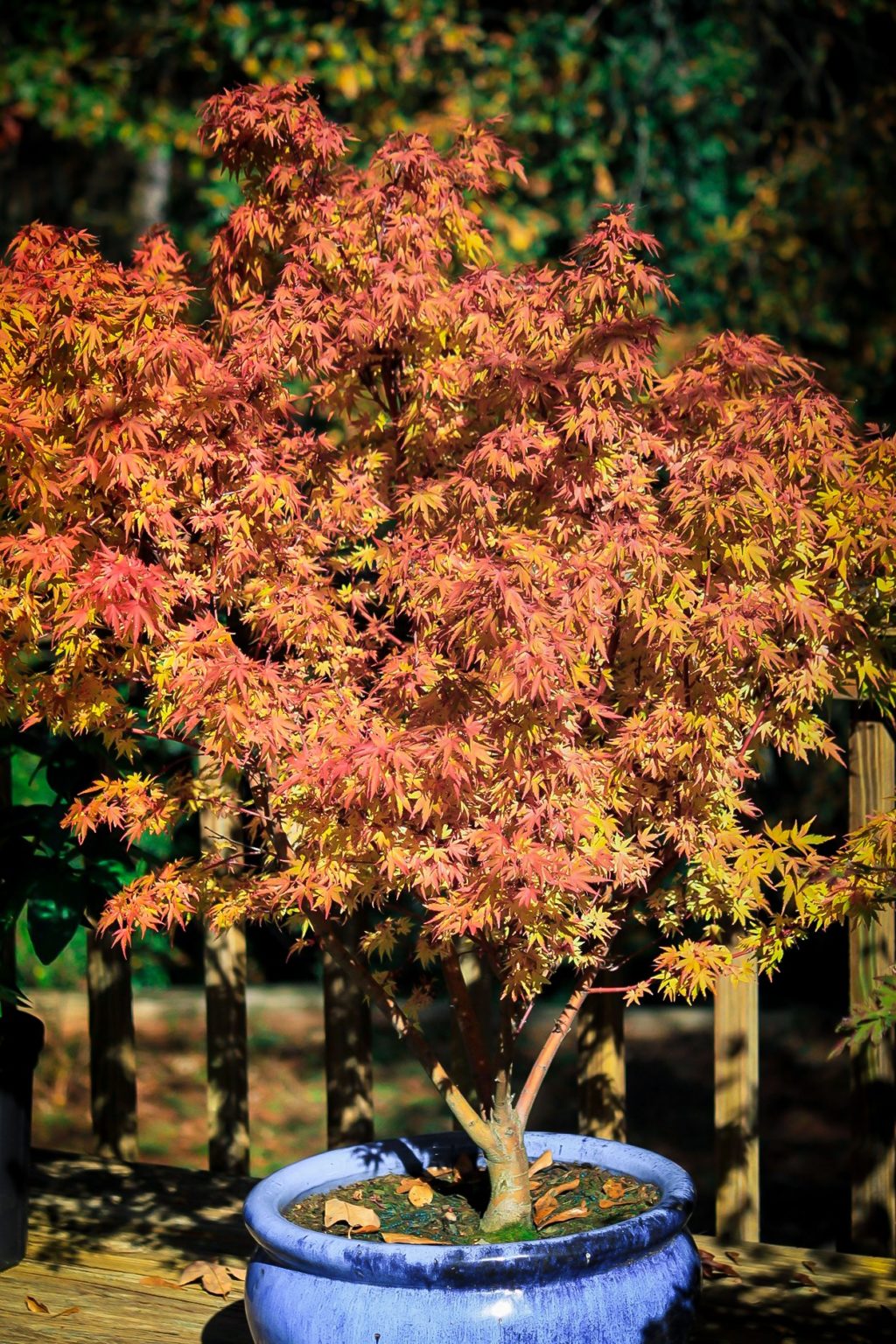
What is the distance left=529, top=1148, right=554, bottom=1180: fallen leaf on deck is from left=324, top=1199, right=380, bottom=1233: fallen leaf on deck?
1.16ft

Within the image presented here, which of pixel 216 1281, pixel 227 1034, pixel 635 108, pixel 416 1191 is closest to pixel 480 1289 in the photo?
pixel 416 1191

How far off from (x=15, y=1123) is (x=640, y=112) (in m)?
6.07

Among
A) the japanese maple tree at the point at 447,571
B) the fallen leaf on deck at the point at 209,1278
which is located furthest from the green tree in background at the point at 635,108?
the fallen leaf on deck at the point at 209,1278

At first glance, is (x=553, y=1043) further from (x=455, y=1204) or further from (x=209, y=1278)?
(x=209, y=1278)

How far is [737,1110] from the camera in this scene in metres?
2.95

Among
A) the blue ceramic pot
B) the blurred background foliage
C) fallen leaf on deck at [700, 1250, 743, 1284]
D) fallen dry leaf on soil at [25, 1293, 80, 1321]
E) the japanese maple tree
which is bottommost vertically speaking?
fallen dry leaf on soil at [25, 1293, 80, 1321]

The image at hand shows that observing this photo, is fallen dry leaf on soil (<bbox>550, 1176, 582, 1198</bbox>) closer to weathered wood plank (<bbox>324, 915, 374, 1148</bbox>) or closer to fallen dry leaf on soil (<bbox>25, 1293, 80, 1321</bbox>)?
weathered wood plank (<bbox>324, 915, 374, 1148</bbox>)

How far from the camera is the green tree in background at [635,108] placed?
7.46 meters

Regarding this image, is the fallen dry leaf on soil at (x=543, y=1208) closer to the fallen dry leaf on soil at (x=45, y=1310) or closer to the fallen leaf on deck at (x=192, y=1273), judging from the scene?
the fallen leaf on deck at (x=192, y=1273)

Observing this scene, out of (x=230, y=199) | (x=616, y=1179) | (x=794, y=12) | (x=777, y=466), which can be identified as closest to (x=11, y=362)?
(x=777, y=466)

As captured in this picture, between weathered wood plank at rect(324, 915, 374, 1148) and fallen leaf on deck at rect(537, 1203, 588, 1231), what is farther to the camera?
weathered wood plank at rect(324, 915, 374, 1148)

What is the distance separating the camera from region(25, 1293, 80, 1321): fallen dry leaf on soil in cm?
270

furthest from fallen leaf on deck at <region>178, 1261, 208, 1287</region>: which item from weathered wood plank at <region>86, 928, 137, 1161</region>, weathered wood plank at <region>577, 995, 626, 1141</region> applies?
weathered wood plank at <region>577, 995, 626, 1141</region>

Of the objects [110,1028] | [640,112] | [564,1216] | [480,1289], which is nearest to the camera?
[480,1289]
